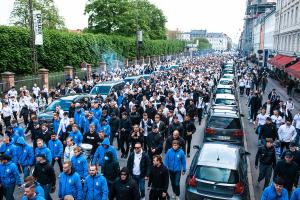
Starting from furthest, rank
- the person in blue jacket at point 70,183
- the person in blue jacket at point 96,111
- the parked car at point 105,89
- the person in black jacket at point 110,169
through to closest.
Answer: the parked car at point 105,89 → the person in blue jacket at point 96,111 → the person in black jacket at point 110,169 → the person in blue jacket at point 70,183

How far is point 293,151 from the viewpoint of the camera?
8.92 meters

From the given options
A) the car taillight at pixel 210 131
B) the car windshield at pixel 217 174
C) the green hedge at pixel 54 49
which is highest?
the green hedge at pixel 54 49

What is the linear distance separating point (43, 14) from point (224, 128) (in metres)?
55.7

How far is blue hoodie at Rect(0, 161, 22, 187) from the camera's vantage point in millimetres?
7590

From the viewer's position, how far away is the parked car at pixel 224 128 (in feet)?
40.0

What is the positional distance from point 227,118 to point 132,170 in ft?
17.5

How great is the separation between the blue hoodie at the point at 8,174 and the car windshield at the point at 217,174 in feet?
13.2

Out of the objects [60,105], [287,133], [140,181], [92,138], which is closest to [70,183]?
[140,181]

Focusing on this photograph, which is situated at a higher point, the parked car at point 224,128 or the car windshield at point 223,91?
the car windshield at point 223,91

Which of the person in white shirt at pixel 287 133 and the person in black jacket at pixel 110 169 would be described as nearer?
the person in black jacket at pixel 110 169

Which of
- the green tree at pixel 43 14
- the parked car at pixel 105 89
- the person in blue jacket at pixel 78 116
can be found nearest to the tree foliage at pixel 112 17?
the green tree at pixel 43 14

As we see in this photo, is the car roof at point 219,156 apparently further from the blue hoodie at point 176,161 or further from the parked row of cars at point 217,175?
the blue hoodie at point 176,161

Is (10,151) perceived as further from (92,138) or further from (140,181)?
(140,181)

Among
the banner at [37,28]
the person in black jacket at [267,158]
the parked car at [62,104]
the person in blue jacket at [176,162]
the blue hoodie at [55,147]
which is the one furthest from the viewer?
the banner at [37,28]
